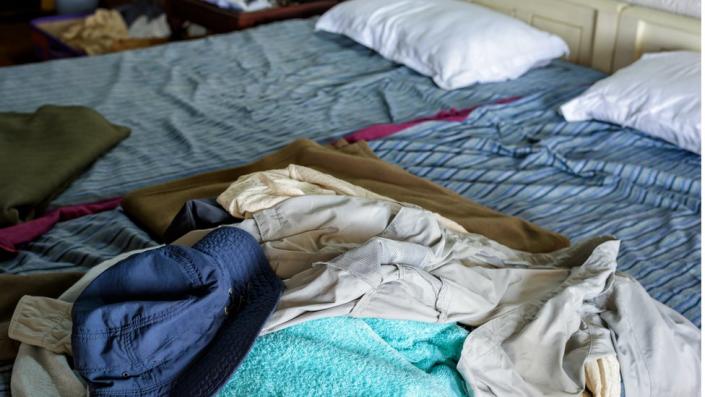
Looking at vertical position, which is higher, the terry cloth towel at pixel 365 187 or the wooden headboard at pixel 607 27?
the wooden headboard at pixel 607 27

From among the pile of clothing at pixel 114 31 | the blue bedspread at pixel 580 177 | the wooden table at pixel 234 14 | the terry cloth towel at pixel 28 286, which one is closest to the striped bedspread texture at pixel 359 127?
the blue bedspread at pixel 580 177

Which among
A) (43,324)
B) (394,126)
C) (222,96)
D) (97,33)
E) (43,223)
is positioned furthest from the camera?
(97,33)

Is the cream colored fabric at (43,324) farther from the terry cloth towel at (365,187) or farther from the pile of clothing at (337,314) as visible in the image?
the terry cloth towel at (365,187)

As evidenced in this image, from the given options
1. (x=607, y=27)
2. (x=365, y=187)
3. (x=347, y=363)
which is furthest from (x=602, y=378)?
(x=607, y=27)

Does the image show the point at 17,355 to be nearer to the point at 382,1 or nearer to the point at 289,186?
the point at 289,186

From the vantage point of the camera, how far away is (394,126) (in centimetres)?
180

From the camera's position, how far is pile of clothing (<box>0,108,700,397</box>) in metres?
0.84

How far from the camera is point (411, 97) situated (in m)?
2.02

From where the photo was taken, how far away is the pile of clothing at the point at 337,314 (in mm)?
839

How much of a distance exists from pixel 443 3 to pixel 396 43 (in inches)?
8.4

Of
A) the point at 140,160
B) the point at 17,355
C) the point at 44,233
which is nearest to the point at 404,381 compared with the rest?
the point at 17,355

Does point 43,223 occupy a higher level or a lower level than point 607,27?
lower

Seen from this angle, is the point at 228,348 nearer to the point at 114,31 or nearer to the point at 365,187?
the point at 365,187

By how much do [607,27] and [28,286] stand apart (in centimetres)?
158
